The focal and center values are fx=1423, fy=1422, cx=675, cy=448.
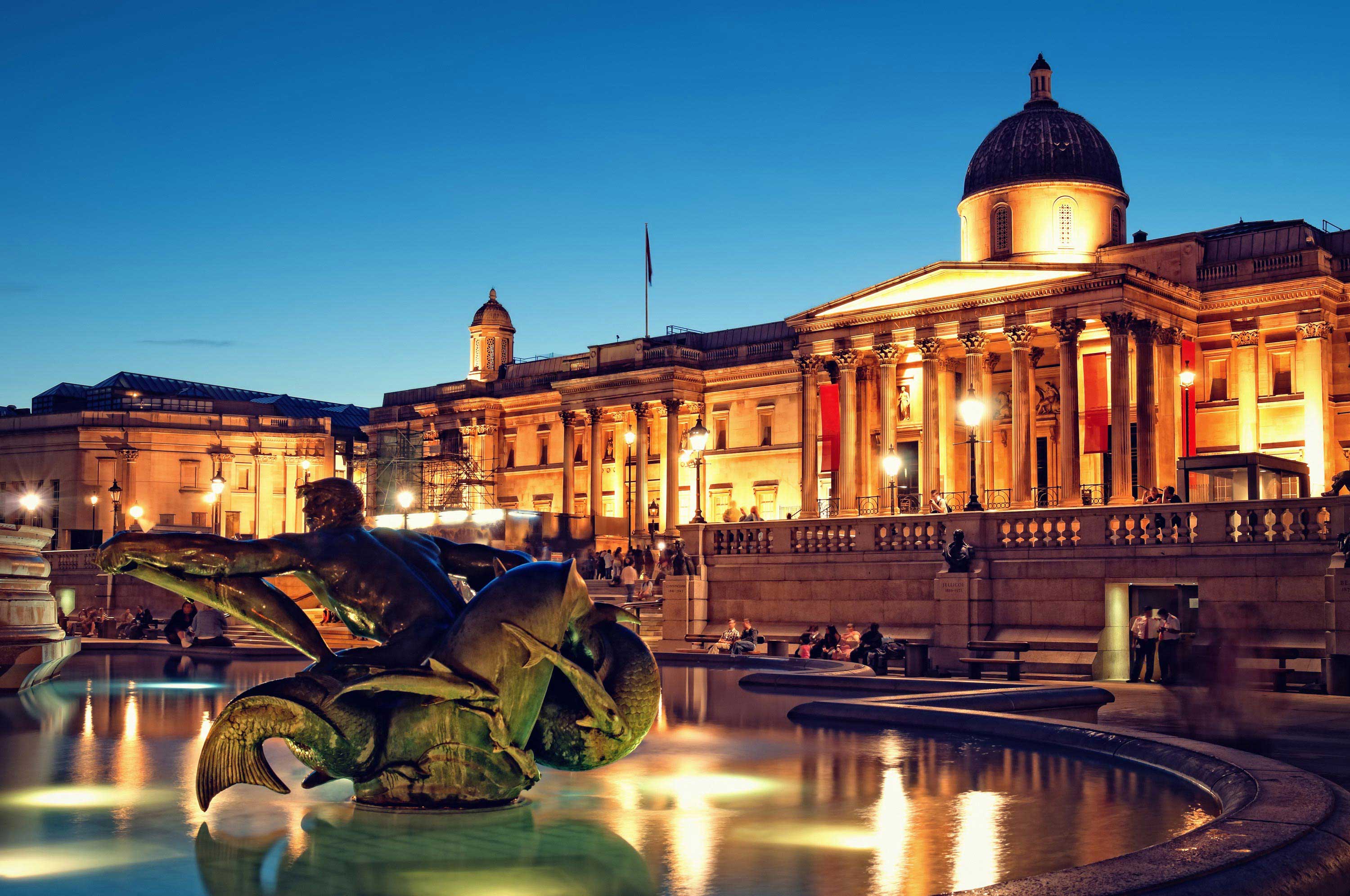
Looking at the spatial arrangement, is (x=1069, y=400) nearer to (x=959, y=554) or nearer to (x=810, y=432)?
(x=810, y=432)

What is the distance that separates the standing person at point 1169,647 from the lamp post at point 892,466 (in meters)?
29.3

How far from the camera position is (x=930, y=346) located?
5253cm

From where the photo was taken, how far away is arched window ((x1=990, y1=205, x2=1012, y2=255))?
58250 mm

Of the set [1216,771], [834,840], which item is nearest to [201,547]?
[834,840]

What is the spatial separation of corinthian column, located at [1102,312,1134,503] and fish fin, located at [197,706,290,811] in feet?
141

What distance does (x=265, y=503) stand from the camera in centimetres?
8838

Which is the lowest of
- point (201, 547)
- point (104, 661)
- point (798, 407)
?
point (104, 661)

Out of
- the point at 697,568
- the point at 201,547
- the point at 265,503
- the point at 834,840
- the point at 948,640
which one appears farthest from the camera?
the point at 265,503

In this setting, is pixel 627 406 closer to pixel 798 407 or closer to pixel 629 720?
pixel 798 407

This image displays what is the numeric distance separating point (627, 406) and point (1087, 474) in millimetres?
24275

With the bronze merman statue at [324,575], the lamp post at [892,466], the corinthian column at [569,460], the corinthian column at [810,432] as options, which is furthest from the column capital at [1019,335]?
the bronze merman statue at [324,575]

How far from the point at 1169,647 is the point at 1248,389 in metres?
31.6

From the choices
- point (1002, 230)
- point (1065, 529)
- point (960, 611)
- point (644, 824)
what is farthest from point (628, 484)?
point (644, 824)

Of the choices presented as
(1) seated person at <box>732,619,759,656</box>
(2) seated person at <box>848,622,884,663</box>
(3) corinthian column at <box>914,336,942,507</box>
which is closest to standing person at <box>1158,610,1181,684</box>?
(2) seated person at <box>848,622,884,663</box>
